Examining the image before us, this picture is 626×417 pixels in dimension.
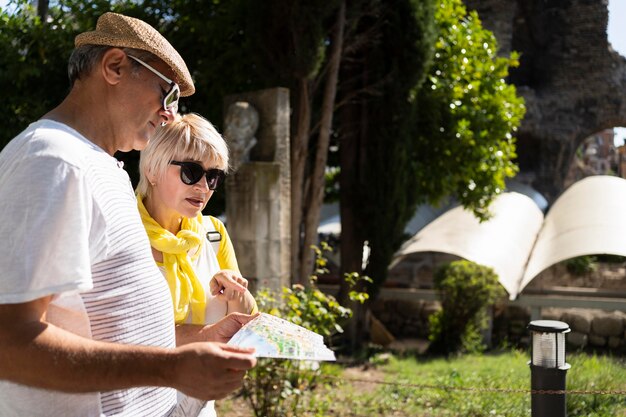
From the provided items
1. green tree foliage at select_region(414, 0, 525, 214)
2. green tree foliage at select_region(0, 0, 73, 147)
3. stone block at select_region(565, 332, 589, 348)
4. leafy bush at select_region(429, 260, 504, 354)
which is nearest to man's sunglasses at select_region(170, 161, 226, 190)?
green tree foliage at select_region(0, 0, 73, 147)

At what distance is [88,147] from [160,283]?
34cm

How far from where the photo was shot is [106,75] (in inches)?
54.1

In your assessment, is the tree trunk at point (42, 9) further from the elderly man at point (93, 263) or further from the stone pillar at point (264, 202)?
the elderly man at point (93, 263)

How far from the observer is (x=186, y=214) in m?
2.06

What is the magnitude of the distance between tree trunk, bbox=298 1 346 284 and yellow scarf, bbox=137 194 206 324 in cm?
558

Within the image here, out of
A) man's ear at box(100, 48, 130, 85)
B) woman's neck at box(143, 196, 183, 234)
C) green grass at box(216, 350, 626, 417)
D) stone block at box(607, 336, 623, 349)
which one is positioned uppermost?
man's ear at box(100, 48, 130, 85)

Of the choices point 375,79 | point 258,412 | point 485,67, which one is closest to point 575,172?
point 485,67

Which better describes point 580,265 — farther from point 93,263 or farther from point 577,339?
point 93,263

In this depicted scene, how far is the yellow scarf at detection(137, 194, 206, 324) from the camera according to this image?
1.98m

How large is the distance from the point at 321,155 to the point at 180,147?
5.96 m

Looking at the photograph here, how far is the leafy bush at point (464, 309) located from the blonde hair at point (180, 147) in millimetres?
6878

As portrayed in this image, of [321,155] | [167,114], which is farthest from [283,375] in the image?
[321,155]

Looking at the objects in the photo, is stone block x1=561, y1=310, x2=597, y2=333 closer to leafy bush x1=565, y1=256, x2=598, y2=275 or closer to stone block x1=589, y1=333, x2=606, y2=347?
stone block x1=589, y1=333, x2=606, y2=347

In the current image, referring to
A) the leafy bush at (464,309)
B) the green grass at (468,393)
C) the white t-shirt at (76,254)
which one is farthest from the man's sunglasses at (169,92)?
the leafy bush at (464,309)
